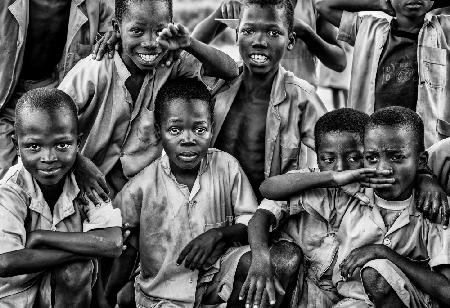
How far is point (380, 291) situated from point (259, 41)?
1.41 m

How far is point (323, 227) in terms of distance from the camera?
3.95m

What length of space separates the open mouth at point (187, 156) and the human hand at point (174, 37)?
0.47 metres

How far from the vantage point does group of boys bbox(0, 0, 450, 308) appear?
367 centimetres

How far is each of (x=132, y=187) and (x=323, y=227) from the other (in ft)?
2.84

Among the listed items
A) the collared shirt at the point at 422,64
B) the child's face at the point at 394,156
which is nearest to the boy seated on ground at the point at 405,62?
the collared shirt at the point at 422,64

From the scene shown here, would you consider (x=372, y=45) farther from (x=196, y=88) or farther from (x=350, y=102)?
(x=196, y=88)

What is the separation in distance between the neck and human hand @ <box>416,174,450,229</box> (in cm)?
124

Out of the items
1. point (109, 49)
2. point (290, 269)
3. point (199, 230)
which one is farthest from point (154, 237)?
point (109, 49)

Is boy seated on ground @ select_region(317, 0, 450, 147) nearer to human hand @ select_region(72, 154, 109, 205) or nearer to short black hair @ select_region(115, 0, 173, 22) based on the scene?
short black hair @ select_region(115, 0, 173, 22)

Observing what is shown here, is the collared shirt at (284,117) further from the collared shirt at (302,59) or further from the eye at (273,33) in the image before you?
the collared shirt at (302,59)

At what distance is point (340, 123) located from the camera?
4008 mm

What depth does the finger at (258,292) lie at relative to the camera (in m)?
3.66

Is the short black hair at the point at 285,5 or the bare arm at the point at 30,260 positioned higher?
the short black hair at the point at 285,5

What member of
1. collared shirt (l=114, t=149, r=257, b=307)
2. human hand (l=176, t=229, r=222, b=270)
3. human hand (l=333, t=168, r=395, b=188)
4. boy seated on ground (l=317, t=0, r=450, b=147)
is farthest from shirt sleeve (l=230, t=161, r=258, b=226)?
boy seated on ground (l=317, t=0, r=450, b=147)
